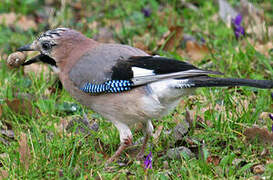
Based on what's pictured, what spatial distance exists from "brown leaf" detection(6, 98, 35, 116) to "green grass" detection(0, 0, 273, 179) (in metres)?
0.04

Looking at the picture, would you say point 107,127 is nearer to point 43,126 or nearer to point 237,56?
point 43,126

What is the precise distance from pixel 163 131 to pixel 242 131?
26.4 inches

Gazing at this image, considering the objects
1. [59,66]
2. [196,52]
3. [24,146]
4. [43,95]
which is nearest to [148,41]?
[196,52]

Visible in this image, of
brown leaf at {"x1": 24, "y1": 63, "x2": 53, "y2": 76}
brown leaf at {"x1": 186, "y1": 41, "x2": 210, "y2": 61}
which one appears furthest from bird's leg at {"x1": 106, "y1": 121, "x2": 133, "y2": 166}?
brown leaf at {"x1": 186, "y1": 41, "x2": 210, "y2": 61}

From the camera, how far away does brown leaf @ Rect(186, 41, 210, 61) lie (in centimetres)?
609

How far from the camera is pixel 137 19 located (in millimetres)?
7176

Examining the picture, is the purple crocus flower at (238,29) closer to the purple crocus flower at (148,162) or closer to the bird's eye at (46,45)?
the bird's eye at (46,45)

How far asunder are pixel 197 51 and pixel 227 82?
2.54 metres

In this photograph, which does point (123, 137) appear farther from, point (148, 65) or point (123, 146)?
point (148, 65)

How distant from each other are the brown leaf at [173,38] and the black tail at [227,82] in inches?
92.3

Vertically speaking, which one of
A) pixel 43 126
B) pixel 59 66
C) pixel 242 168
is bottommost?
pixel 43 126

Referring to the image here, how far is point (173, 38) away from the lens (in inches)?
247

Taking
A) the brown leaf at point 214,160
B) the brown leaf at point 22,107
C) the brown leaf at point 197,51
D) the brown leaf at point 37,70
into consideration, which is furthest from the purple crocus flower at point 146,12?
the brown leaf at point 214,160

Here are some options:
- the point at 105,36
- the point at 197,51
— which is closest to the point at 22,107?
the point at 105,36
